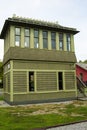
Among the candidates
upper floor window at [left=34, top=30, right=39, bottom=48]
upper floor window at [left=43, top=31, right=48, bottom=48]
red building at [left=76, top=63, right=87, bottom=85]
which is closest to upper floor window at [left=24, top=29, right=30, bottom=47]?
upper floor window at [left=34, top=30, right=39, bottom=48]

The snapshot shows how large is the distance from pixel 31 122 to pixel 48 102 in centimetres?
962

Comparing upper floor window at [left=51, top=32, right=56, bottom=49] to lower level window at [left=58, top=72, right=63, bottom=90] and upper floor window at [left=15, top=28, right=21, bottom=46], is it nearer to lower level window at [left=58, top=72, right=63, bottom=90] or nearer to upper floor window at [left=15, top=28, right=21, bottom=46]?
lower level window at [left=58, top=72, right=63, bottom=90]

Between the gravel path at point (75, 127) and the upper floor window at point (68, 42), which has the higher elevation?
the upper floor window at point (68, 42)

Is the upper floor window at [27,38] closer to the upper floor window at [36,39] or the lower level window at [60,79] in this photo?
the upper floor window at [36,39]

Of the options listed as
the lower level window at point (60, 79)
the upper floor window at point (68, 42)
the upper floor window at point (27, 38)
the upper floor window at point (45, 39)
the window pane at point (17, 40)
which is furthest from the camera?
the upper floor window at point (68, 42)

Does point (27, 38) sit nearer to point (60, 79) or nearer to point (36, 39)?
point (36, 39)

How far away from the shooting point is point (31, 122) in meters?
9.81

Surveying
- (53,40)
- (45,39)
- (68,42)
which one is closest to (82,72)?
(68,42)

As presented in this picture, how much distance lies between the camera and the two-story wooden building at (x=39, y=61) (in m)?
18.2

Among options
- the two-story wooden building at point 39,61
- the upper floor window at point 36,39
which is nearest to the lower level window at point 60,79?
the two-story wooden building at point 39,61

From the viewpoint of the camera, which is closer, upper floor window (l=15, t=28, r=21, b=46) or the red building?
upper floor window (l=15, t=28, r=21, b=46)

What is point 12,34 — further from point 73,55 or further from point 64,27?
point 73,55

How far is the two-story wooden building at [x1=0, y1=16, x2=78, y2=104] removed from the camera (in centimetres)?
1822

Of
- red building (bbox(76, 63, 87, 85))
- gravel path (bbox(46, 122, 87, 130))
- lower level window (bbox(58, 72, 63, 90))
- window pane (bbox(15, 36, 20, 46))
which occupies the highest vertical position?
window pane (bbox(15, 36, 20, 46))
